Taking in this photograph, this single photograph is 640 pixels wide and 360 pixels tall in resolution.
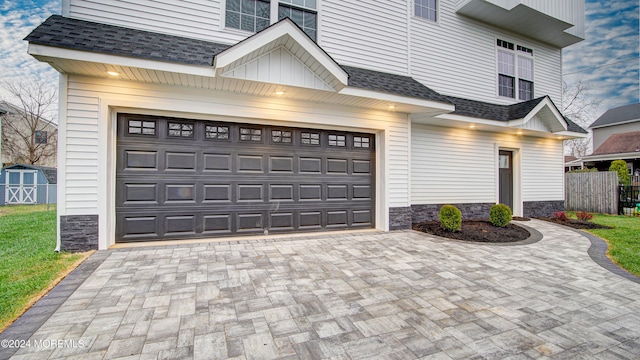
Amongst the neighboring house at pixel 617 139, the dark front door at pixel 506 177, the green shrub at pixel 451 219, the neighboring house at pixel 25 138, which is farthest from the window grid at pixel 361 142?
the neighboring house at pixel 25 138

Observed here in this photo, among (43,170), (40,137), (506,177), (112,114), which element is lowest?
(506,177)

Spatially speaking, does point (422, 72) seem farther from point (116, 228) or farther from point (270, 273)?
point (116, 228)

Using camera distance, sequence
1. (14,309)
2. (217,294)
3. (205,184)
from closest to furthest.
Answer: (14,309) < (217,294) < (205,184)

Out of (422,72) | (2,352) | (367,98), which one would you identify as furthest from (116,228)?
(422,72)

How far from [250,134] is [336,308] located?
13.3 feet

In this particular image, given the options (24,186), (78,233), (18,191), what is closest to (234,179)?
(78,233)

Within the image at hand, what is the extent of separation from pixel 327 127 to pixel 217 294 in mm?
4234

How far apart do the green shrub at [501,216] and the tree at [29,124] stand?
88.9ft

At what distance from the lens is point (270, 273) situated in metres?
3.61

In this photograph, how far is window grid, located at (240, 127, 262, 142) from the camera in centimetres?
555

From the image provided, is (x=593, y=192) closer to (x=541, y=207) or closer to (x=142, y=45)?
(x=541, y=207)

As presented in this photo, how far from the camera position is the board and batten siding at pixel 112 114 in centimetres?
439

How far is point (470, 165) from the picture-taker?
834 cm

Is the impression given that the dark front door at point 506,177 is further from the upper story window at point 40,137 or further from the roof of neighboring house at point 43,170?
the upper story window at point 40,137
